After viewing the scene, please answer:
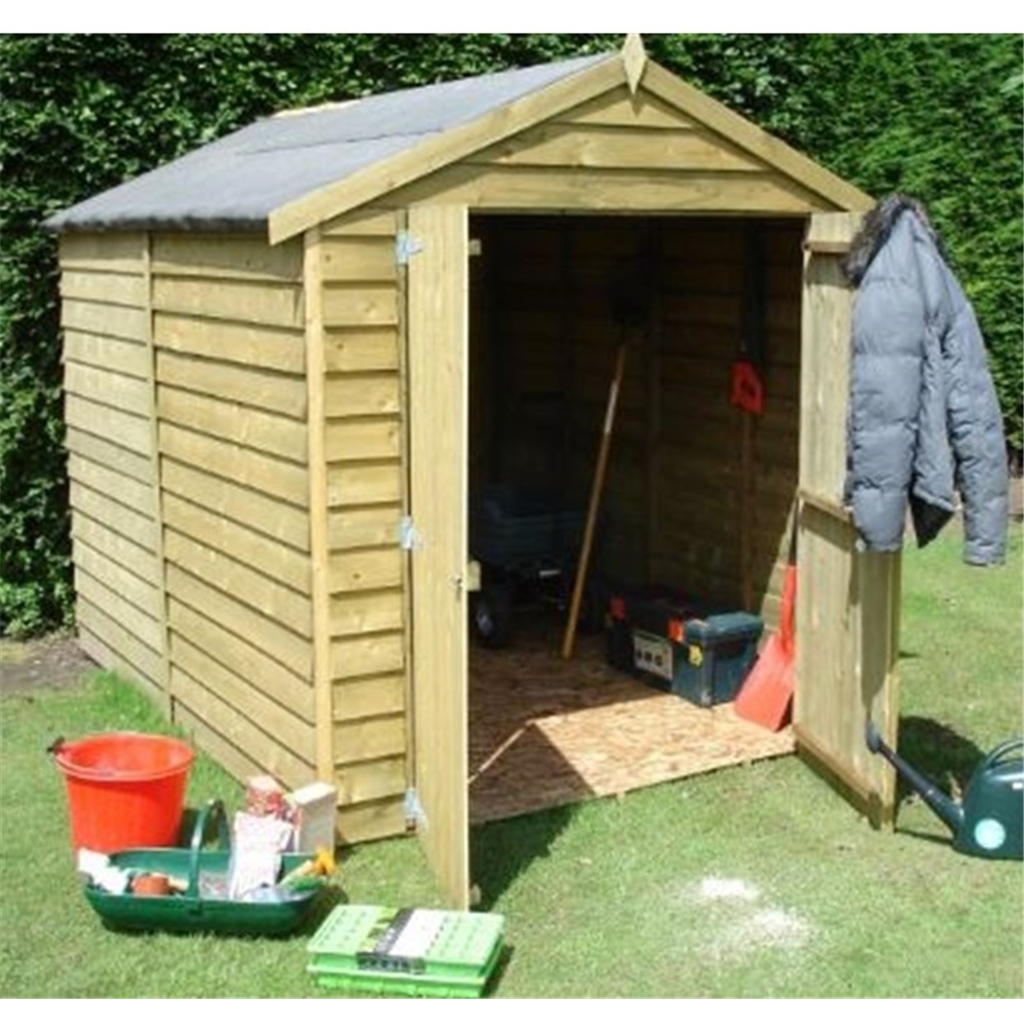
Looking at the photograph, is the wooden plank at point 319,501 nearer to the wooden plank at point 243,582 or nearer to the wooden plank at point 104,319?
the wooden plank at point 243,582

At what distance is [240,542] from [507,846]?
1664 mm

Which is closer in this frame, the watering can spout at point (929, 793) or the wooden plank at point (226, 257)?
the wooden plank at point (226, 257)

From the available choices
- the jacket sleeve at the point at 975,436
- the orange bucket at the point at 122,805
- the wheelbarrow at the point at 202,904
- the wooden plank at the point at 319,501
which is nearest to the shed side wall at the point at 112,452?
the orange bucket at the point at 122,805

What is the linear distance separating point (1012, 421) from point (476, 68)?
5.61 m

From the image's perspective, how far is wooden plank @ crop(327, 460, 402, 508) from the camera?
5.83 m

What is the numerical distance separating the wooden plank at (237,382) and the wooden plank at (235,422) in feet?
0.11

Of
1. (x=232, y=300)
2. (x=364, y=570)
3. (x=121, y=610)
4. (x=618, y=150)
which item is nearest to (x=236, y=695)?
(x=364, y=570)

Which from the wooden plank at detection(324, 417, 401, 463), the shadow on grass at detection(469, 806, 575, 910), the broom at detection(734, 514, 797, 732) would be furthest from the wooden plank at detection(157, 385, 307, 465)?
the broom at detection(734, 514, 797, 732)

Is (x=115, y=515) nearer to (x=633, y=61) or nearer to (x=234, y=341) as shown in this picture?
(x=234, y=341)

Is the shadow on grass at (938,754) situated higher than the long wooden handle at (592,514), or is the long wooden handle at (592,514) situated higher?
the long wooden handle at (592,514)

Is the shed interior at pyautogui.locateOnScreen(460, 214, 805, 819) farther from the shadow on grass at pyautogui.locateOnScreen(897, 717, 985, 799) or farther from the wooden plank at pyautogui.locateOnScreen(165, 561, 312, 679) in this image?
the wooden plank at pyautogui.locateOnScreen(165, 561, 312, 679)

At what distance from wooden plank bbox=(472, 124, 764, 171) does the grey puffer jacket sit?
2.84 feet

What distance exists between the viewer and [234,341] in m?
6.39

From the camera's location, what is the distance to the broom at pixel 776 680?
290 inches
